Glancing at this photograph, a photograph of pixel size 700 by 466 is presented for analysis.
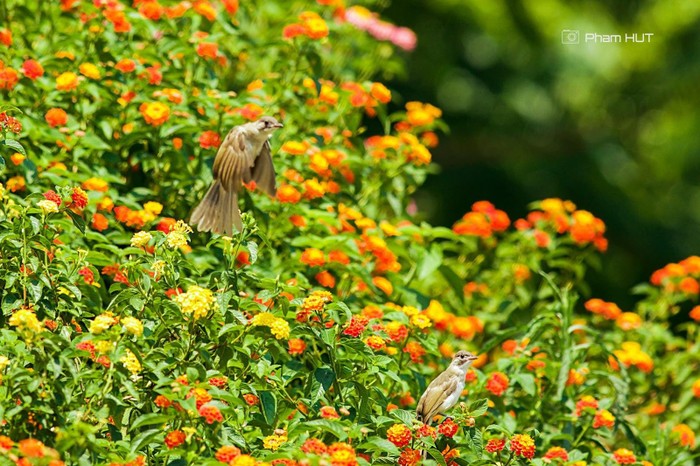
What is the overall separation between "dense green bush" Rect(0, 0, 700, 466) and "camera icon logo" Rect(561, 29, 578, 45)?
165 inches

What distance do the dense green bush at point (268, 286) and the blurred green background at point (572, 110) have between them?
4268 mm

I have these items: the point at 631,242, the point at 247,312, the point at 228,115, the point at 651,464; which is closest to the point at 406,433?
the point at 247,312

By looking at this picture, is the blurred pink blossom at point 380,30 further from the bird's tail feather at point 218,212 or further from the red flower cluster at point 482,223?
the bird's tail feather at point 218,212

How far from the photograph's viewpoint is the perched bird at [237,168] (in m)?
3.39

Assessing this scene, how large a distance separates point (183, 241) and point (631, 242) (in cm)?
731

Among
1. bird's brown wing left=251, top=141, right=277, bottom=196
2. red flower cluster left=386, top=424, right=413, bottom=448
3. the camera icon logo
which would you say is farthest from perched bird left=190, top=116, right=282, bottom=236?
the camera icon logo

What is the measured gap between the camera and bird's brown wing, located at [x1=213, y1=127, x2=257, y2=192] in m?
3.48

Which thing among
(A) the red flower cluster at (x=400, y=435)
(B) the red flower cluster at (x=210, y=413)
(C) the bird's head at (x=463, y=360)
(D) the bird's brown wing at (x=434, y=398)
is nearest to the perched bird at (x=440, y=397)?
(D) the bird's brown wing at (x=434, y=398)

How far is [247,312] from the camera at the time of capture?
10.1ft

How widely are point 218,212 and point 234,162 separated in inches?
8.3

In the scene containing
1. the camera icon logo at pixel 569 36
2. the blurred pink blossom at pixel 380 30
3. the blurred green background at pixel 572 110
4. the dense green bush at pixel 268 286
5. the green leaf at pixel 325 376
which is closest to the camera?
the dense green bush at pixel 268 286

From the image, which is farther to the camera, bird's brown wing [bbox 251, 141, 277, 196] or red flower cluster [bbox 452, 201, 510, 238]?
red flower cluster [bbox 452, 201, 510, 238]

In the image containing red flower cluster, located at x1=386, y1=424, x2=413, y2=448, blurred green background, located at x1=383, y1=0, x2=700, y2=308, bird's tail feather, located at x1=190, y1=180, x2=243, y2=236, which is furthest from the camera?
blurred green background, located at x1=383, y1=0, x2=700, y2=308

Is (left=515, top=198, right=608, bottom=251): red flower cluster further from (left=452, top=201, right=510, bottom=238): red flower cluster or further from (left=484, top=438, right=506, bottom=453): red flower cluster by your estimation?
(left=484, top=438, right=506, bottom=453): red flower cluster
